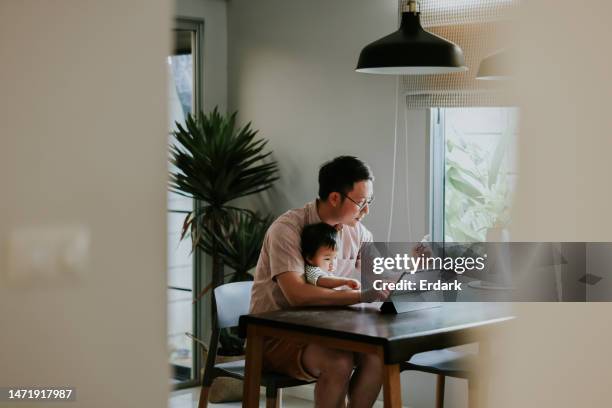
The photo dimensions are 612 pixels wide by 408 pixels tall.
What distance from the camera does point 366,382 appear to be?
3.32 m

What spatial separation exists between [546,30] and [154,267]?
44.6 inches

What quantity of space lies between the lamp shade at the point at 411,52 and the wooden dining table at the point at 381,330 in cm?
89

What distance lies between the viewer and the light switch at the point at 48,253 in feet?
3.97

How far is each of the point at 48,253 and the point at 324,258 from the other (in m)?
2.16

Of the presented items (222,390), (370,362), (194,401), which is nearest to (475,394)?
(370,362)

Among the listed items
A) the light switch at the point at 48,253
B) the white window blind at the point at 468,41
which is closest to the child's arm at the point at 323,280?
the white window blind at the point at 468,41

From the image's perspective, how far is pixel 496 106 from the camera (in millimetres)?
4129

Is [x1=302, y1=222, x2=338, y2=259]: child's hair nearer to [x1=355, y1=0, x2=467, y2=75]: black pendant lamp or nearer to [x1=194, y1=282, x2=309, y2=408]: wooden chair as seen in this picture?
[x1=194, y1=282, x2=309, y2=408]: wooden chair

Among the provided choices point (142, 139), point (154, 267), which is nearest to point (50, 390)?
point (154, 267)

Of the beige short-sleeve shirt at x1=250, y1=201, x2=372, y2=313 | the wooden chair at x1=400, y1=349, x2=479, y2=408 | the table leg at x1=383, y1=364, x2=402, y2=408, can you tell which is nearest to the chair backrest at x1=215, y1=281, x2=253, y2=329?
the beige short-sleeve shirt at x1=250, y1=201, x2=372, y2=313

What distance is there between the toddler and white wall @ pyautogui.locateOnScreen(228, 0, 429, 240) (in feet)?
3.56

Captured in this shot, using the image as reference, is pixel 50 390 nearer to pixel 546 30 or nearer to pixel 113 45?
pixel 113 45

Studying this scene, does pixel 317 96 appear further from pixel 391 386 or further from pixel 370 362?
pixel 391 386

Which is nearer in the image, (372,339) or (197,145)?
(372,339)
